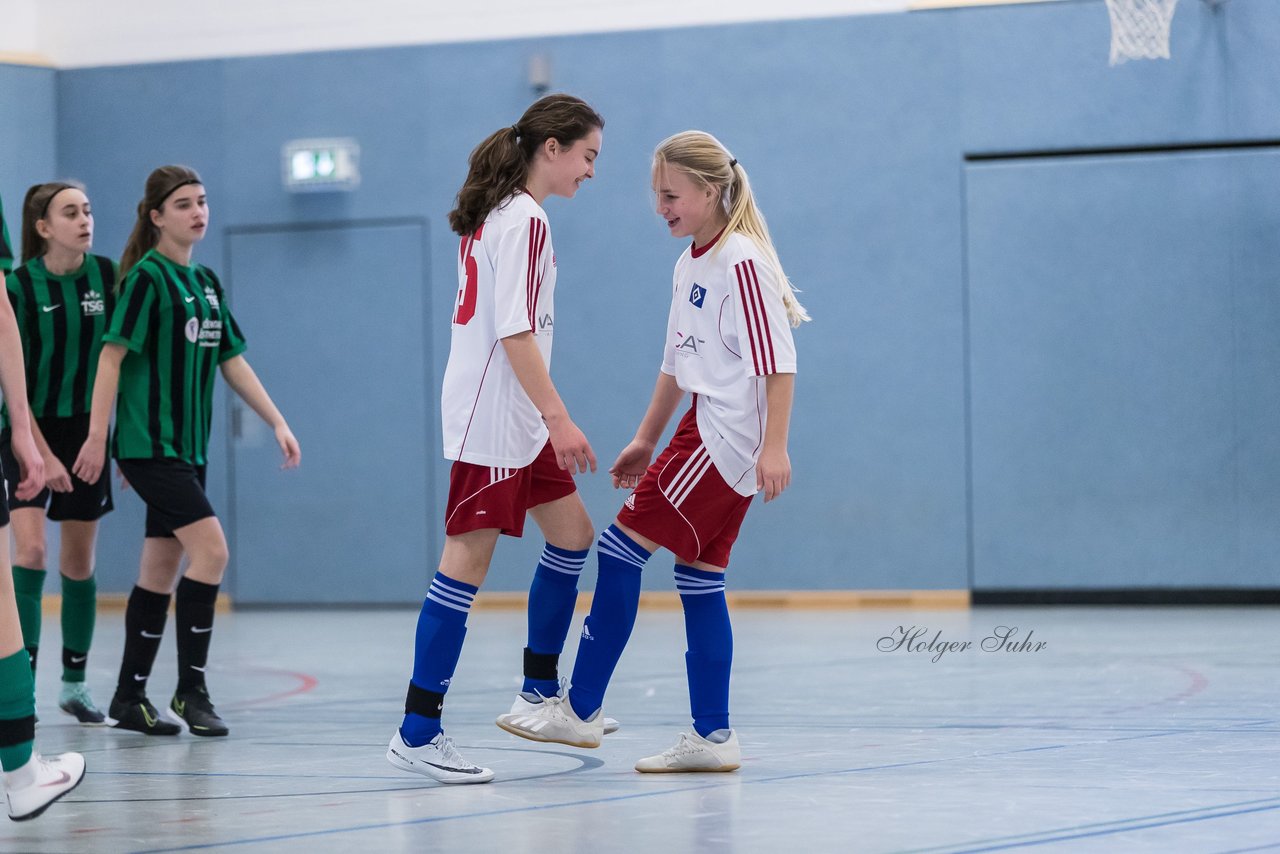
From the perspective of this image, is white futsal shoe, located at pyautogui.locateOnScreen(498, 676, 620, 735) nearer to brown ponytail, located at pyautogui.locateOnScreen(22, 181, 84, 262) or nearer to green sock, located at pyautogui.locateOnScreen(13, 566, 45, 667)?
green sock, located at pyautogui.locateOnScreen(13, 566, 45, 667)

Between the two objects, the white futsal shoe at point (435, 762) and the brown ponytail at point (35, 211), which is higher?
the brown ponytail at point (35, 211)

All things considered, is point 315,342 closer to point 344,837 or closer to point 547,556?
point 547,556

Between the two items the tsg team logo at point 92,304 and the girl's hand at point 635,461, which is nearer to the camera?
the girl's hand at point 635,461

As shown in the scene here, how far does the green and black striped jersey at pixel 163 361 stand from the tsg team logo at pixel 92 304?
1.56 feet

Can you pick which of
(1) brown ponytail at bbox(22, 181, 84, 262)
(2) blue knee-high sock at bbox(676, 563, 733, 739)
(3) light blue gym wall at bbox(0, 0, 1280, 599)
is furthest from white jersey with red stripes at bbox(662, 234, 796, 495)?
(3) light blue gym wall at bbox(0, 0, 1280, 599)

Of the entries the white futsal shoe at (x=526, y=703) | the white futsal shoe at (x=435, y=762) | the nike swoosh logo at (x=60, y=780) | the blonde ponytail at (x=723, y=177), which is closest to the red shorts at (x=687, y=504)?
the blonde ponytail at (x=723, y=177)

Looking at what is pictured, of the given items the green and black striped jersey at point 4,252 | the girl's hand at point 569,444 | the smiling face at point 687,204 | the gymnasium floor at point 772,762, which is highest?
the smiling face at point 687,204

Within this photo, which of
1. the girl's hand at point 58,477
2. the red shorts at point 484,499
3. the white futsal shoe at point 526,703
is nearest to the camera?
the red shorts at point 484,499

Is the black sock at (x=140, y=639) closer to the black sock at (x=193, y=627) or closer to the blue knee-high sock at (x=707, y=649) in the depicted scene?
the black sock at (x=193, y=627)

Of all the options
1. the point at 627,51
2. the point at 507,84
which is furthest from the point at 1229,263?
the point at 507,84

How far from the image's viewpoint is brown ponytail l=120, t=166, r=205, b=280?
4.36 m

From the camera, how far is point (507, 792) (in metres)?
3.26

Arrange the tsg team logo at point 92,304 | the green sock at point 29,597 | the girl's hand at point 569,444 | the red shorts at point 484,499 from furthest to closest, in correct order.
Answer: the tsg team logo at point 92,304, the green sock at point 29,597, the red shorts at point 484,499, the girl's hand at point 569,444

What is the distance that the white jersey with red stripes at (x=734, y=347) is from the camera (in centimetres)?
340
